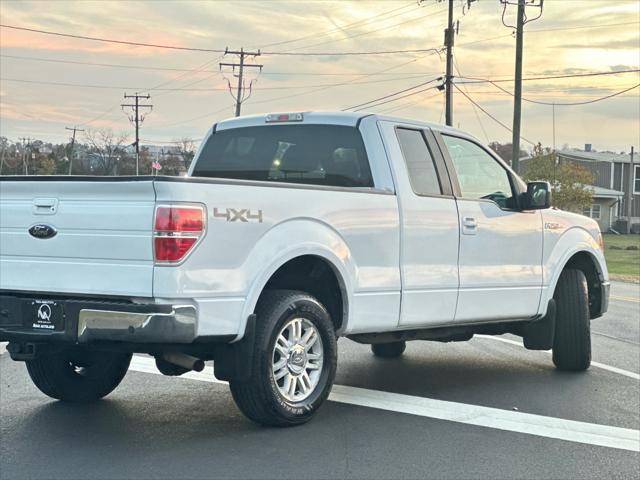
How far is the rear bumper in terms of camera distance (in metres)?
4.79

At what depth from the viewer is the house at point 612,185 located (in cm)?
6356

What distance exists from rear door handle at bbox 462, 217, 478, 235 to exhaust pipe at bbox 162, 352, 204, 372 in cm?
254

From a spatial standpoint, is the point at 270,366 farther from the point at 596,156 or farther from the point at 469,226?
the point at 596,156

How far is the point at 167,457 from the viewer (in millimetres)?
4934

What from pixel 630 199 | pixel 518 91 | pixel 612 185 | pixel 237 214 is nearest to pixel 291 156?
pixel 237 214

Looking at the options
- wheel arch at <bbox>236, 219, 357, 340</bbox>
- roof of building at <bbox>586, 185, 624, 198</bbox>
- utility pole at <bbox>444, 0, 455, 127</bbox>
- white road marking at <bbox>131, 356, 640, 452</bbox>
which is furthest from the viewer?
roof of building at <bbox>586, 185, 624, 198</bbox>

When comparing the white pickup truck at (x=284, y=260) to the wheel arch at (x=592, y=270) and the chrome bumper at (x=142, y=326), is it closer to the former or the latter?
the chrome bumper at (x=142, y=326)

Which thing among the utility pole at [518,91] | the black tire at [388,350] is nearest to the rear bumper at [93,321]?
the black tire at [388,350]

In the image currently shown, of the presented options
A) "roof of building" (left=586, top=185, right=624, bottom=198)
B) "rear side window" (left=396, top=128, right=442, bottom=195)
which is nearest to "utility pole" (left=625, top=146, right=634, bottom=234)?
"roof of building" (left=586, top=185, right=624, bottom=198)

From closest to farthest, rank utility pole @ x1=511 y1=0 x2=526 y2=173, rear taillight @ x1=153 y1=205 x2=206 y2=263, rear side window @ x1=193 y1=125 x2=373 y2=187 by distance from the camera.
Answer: rear taillight @ x1=153 y1=205 x2=206 y2=263 → rear side window @ x1=193 y1=125 x2=373 y2=187 → utility pole @ x1=511 y1=0 x2=526 y2=173

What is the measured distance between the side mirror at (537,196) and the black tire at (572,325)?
946 mm

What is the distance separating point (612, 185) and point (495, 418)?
64345 mm

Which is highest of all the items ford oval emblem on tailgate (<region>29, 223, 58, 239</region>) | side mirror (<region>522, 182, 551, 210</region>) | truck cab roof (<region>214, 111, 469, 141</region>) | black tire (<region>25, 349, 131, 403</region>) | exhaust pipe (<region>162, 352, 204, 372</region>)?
truck cab roof (<region>214, 111, 469, 141</region>)

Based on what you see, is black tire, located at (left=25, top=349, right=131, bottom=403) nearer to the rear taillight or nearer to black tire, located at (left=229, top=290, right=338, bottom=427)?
black tire, located at (left=229, top=290, right=338, bottom=427)
